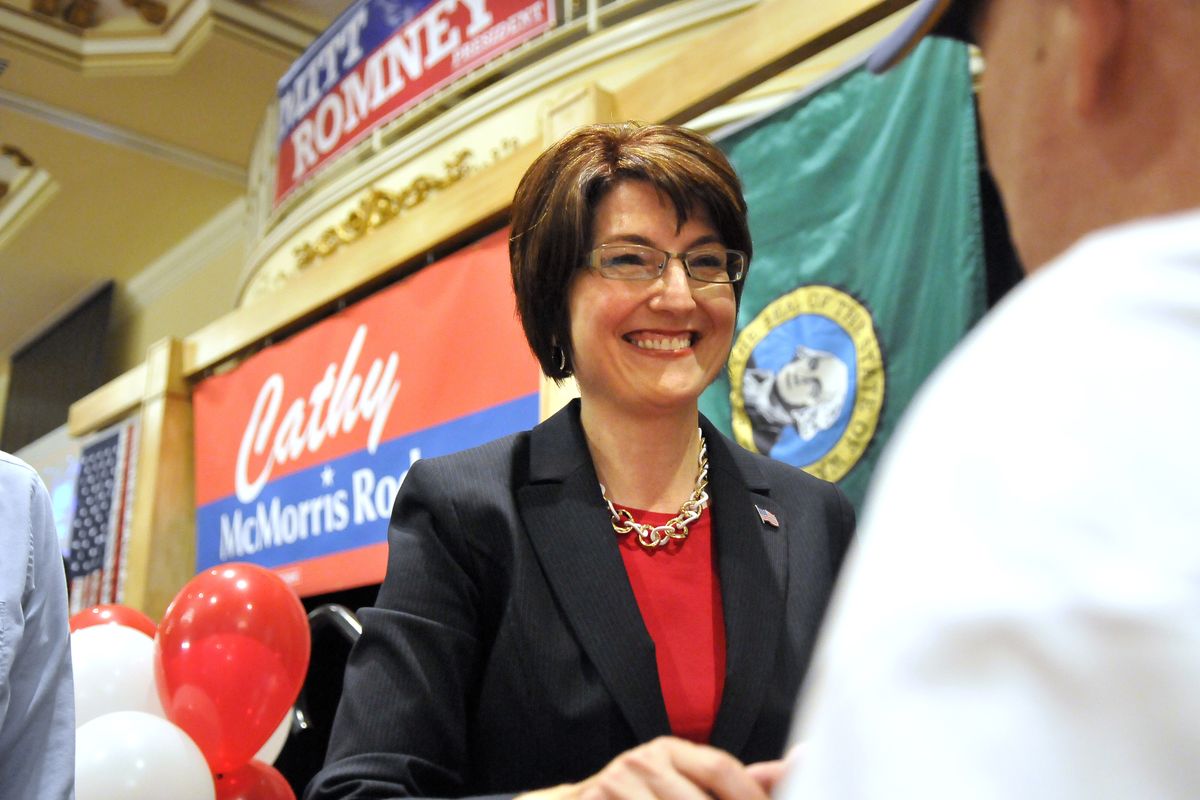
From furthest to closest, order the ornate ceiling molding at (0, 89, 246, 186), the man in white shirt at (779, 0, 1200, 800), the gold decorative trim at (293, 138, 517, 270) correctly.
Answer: the ornate ceiling molding at (0, 89, 246, 186) < the gold decorative trim at (293, 138, 517, 270) < the man in white shirt at (779, 0, 1200, 800)

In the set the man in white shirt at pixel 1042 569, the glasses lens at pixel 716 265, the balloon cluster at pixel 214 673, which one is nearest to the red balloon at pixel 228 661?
the balloon cluster at pixel 214 673

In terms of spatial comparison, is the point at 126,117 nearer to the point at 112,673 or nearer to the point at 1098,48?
the point at 112,673

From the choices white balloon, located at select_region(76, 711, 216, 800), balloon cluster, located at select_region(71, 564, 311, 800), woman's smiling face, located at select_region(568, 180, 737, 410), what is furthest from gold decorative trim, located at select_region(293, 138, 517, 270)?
woman's smiling face, located at select_region(568, 180, 737, 410)

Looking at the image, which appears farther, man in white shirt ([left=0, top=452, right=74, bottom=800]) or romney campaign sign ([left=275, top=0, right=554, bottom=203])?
romney campaign sign ([left=275, top=0, right=554, bottom=203])

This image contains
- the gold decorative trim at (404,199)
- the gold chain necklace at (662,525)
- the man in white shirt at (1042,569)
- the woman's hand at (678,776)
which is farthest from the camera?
the gold decorative trim at (404,199)

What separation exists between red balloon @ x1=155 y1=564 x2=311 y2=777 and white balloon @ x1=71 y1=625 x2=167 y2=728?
0.10 metres

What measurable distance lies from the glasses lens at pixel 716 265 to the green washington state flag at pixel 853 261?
1140 millimetres

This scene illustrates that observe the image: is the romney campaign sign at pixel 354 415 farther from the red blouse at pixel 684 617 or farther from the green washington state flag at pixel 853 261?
the red blouse at pixel 684 617

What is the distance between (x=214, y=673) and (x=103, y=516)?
3.19 metres

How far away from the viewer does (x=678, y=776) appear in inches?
24.4

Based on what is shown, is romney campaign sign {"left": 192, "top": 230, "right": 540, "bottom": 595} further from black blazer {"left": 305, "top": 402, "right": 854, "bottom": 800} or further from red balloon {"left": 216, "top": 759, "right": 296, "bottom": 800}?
black blazer {"left": 305, "top": 402, "right": 854, "bottom": 800}

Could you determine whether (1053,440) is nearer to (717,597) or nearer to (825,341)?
(717,597)

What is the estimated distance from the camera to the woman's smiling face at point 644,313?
1.26 m

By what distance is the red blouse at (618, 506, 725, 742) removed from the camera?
3.56 ft
